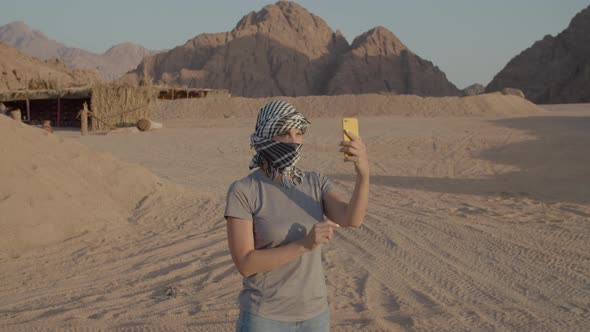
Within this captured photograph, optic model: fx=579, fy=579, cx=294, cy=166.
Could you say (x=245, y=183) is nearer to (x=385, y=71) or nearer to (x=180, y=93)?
(x=180, y=93)

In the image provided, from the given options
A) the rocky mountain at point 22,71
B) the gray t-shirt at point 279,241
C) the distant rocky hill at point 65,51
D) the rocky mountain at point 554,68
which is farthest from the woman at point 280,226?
the distant rocky hill at point 65,51

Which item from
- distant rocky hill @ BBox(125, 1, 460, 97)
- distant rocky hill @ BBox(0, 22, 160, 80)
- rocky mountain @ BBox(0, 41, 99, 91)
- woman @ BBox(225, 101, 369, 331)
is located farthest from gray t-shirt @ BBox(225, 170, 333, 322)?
distant rocky hill @ BBox(0, 22, 160, 80)

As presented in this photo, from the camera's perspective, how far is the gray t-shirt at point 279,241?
7.22ft

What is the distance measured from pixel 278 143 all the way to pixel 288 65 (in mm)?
58566

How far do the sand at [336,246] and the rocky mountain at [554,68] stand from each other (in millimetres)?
38837

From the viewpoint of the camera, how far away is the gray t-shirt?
2.20 metres

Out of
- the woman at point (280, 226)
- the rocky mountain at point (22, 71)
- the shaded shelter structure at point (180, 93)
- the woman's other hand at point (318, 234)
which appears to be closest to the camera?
the woman's other hand at point (318, 234)

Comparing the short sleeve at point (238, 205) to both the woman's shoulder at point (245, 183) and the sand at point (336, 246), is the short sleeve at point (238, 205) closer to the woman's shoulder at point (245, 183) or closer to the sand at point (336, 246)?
the woman's shoulder at point (245, 183)

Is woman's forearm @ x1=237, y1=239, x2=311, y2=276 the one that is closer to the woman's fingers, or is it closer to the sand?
the woman's fingers

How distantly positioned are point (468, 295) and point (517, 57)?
57.6 meters

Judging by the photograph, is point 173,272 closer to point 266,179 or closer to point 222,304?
point 222,304

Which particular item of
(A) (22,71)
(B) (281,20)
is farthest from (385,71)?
(A) (22,71)

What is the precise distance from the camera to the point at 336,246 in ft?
21.3

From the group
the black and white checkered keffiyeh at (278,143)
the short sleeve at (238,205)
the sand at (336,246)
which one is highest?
the black and white checkered keffiyeh at (278,143)
